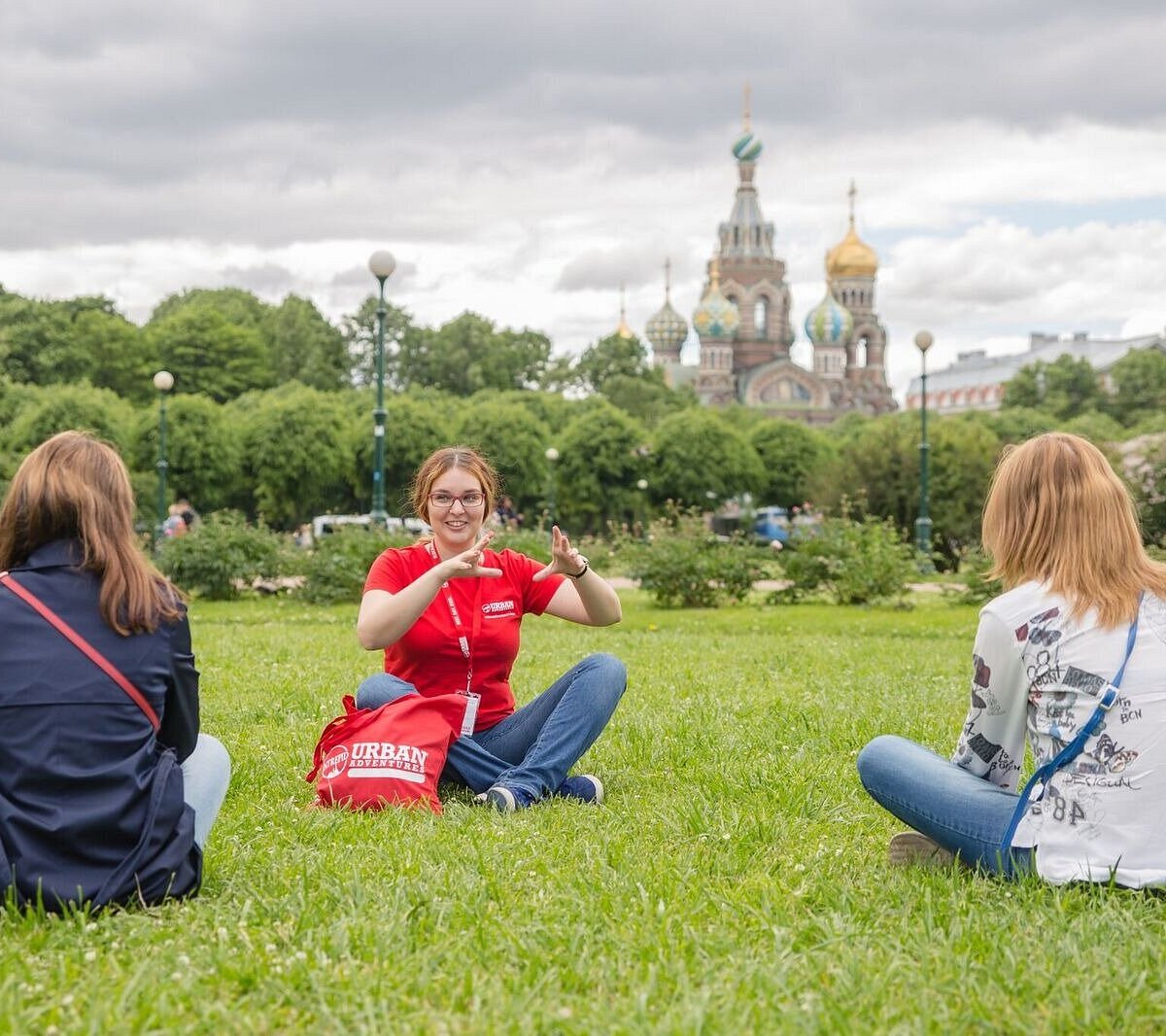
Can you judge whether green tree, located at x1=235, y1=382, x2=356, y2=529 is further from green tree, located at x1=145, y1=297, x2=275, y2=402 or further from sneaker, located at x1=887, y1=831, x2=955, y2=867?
sneaker, located at x1=887, y1=831, x2=955, y2=867

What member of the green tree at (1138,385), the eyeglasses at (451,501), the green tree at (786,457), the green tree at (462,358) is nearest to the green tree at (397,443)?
the green tree at (786,457)

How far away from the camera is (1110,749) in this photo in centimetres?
325

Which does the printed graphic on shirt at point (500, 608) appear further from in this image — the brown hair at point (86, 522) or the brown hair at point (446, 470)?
the brown hair at point (86, 522)

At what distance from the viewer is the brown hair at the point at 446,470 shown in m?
4.75

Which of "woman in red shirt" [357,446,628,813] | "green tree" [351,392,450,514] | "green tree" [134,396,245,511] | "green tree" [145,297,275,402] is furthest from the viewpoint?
"green tree" [145,297,275,402]

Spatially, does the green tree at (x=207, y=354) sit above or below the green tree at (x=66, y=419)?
above

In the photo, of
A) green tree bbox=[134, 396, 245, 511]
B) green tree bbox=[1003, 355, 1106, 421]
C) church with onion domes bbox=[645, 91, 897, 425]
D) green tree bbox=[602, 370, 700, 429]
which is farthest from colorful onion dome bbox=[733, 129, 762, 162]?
green tree bbox=[134, 396, 245, 511]

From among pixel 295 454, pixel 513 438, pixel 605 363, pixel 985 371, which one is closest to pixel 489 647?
pixel 295 454

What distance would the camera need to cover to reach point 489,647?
15.8ft

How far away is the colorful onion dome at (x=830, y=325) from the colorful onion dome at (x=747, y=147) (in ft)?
52.5

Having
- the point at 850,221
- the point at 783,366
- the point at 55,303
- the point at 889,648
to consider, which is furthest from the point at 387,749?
the point at 850,221

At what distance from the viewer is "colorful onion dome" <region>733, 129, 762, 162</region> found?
12800 cm

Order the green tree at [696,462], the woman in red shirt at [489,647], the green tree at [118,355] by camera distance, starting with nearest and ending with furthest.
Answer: the woman in red shirt at [489,647] < the green tree at [696,462] < the green tree at [118,355]

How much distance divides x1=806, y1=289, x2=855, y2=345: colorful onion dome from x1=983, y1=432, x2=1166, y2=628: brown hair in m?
127
